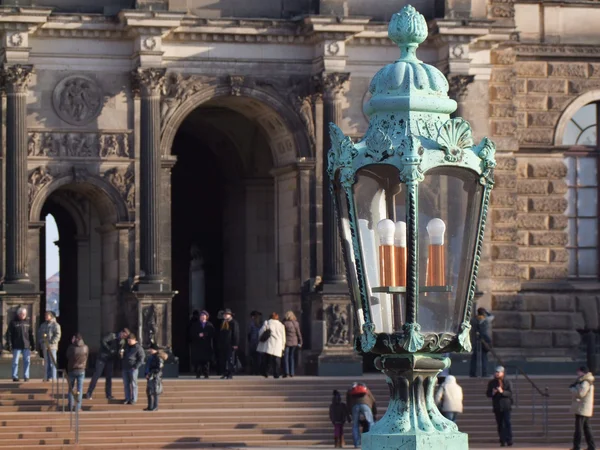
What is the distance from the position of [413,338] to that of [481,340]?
23142mm

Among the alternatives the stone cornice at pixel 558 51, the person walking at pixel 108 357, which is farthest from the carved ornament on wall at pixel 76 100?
the stone cornice at pixel 558 51

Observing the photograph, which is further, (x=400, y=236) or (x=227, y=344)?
(x=227, y=344)

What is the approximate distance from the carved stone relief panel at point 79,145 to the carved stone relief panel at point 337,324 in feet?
16.0

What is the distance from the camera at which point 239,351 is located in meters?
37.2

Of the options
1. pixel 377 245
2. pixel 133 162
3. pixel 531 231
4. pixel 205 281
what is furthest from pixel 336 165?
pixel 205 281

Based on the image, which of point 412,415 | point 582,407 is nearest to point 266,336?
point 582,407

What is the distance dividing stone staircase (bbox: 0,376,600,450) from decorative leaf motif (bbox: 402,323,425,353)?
17.7 meters

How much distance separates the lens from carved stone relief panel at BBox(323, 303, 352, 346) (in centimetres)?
3362

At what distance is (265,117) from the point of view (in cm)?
3553

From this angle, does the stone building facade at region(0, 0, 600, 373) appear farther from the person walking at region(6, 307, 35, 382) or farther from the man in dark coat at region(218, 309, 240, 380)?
the man in dark coat at region(218, 309, 240, 380)

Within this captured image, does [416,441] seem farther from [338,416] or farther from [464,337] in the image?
[338,416]

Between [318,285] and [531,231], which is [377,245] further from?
[531,231]

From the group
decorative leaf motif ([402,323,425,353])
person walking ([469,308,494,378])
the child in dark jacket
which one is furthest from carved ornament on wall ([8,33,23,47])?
decorative leaf motif ([402,323,425,353])

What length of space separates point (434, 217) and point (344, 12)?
80.8 feet
